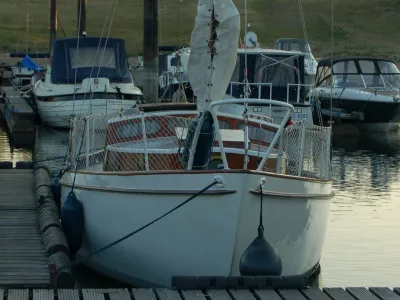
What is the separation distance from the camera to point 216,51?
13406 mm

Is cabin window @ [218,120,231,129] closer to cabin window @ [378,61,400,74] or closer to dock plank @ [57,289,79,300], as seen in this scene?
dock plank @ [57,289,79,300]

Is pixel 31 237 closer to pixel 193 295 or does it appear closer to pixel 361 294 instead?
pixel 193 295

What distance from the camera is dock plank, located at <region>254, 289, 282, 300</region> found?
11.1 metres

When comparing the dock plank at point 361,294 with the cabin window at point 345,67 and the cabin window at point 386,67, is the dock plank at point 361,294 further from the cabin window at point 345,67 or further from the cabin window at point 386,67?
the cabin window at point 386,67

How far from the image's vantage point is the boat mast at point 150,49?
32406 millimetres

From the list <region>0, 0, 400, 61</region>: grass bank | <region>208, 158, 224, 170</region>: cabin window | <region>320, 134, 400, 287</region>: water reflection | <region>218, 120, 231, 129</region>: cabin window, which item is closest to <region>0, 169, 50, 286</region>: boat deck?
<region>208, 158, 224, 170</region>: cabin window

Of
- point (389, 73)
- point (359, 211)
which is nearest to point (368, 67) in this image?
point (389, 73)

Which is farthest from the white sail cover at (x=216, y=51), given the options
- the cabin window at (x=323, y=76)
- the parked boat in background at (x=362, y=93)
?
the cabin window at (x=323, y=76)

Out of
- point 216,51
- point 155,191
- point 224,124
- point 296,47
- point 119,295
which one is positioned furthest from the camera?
point 296,47

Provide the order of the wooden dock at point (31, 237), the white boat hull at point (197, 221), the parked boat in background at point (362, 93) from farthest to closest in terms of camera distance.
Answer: the parked boat in background at point (362, 93)
the white boat hull at point (197, 221)
the wooden dock at point (31, 237)

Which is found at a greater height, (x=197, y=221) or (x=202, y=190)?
(x=202, y=190)

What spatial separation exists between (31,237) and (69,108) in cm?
1906

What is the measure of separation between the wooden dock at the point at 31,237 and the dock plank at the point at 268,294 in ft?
7.26

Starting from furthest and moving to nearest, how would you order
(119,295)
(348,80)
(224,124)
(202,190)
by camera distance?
(348,80), (224,124), (202,190), (119,295)
